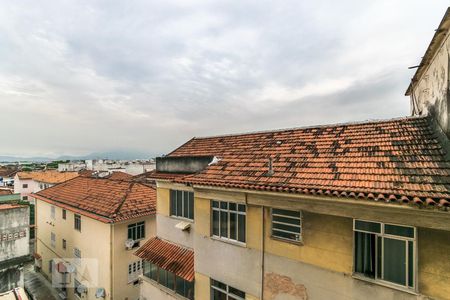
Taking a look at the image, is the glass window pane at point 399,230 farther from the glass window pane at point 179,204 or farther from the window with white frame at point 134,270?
the window with white frame at point 134,270

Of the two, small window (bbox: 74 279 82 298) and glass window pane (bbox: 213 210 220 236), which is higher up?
glass window pane (bbox: 213 210 220 236)

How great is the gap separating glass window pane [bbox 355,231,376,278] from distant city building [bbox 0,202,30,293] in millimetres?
23630

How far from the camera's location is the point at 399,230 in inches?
258

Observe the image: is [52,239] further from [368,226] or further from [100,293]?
[368,226]

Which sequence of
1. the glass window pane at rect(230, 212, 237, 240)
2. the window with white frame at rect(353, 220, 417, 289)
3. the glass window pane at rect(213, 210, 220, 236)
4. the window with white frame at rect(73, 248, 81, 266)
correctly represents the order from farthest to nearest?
the window with white frame at rect(73, 248, 81, 266), the glass window pane at rect(213, 210, 220, 236), the glass window pane at rect(230, 212, 237, 240), the window with white frame at rect(353, 220, 417, 289)

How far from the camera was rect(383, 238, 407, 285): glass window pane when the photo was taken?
21.5 feet

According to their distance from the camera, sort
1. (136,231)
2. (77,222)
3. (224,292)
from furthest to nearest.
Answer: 1. (77,222)
2. (136,231)
3. (224,292)

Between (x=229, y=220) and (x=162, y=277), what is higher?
(x=229, y=220)

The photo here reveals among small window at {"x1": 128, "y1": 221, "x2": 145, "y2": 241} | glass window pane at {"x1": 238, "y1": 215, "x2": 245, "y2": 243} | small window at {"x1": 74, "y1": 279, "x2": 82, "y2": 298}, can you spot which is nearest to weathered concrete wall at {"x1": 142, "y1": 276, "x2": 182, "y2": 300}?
small window at {"x1": 128, "y1": 221, "x2": 145, "y2": 241}

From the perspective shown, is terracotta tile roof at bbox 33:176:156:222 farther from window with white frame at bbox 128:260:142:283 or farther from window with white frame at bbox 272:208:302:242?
window with white frame at bbox 272:208:302:242

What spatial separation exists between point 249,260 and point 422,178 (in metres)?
6.16

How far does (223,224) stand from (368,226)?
544 centimetres

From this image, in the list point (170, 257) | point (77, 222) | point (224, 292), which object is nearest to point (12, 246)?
point (77, 222)

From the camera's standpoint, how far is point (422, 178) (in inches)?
266
